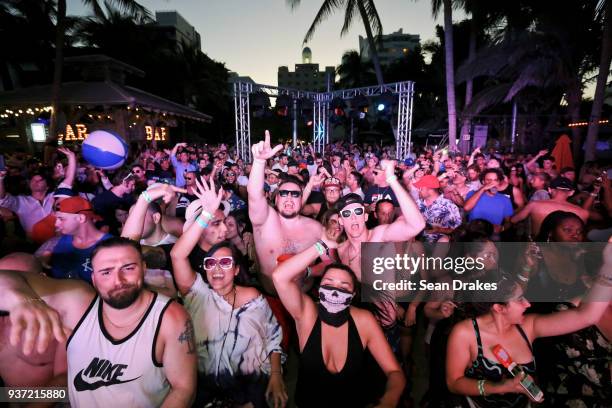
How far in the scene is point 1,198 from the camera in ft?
15.1

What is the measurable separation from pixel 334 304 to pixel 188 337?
94 centimetres

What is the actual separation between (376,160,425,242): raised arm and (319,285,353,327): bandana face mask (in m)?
0.98

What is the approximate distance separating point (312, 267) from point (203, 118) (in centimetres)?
2080

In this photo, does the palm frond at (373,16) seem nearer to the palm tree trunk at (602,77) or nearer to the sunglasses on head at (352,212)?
the palm tree trunk at (602,77)

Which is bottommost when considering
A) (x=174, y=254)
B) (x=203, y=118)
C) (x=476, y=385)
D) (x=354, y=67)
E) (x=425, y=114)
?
(x=476, y=385)

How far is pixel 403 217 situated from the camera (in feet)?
10.1

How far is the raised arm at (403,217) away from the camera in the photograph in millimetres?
2883

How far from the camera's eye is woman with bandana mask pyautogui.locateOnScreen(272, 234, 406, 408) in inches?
90.5

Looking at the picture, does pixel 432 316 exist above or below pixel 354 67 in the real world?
below

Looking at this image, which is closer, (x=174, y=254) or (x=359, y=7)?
(x=174, y=254)

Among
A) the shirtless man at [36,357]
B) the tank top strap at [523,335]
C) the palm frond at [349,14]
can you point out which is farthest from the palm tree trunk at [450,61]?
the shirtless man at [36,357]

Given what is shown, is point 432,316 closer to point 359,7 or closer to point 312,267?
point 312,267

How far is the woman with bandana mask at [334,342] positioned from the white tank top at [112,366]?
87 cm

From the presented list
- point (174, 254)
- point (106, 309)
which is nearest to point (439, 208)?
point (174, 254)
